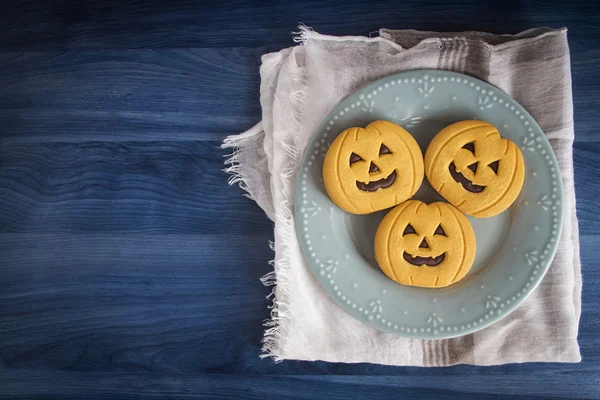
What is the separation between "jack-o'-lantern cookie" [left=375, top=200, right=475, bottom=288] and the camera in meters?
0.90

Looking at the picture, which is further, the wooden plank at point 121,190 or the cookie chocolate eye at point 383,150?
the wooden plank at point 121,190

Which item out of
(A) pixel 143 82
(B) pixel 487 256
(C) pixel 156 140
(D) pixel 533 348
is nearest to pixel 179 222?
(C) pixel 156 140

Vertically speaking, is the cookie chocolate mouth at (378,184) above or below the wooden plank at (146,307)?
above

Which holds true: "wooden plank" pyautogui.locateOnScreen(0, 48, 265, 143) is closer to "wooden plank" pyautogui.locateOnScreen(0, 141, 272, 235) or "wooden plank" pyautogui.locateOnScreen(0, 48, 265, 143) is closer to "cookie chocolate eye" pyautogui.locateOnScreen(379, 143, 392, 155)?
"wooden plank" pyautogui.locateOnScreen(0, 141, 272, 235)

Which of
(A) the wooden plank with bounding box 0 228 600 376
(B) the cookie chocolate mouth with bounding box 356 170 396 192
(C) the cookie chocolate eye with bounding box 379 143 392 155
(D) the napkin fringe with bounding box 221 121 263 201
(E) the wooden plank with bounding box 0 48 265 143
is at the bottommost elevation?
(A) the wooden plank with bounding box 0 228 600 376

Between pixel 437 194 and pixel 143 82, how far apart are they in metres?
0.60

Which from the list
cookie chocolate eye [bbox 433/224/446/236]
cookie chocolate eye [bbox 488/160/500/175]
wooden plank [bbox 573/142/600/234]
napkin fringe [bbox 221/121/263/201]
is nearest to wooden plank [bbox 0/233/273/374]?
napkin fringe [bbox 221/121/263/201]

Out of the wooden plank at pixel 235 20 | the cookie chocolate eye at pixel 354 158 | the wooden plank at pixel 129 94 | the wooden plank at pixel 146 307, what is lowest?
the wooden plank at pixel 146 307

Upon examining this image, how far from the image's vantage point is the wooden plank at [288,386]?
101 cm

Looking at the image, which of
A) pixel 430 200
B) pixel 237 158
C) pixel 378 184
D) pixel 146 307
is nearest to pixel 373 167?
pixel 378 184

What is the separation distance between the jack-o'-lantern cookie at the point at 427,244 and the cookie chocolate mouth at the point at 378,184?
0.05 m

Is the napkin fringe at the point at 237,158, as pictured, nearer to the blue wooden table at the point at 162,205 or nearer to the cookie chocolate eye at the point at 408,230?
the blue wooden table at the point at 162,205

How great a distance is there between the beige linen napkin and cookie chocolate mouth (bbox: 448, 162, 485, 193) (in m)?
0.19

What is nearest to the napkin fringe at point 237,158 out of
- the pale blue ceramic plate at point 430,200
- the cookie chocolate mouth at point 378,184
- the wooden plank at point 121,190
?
the wooden plank at point 121,190
